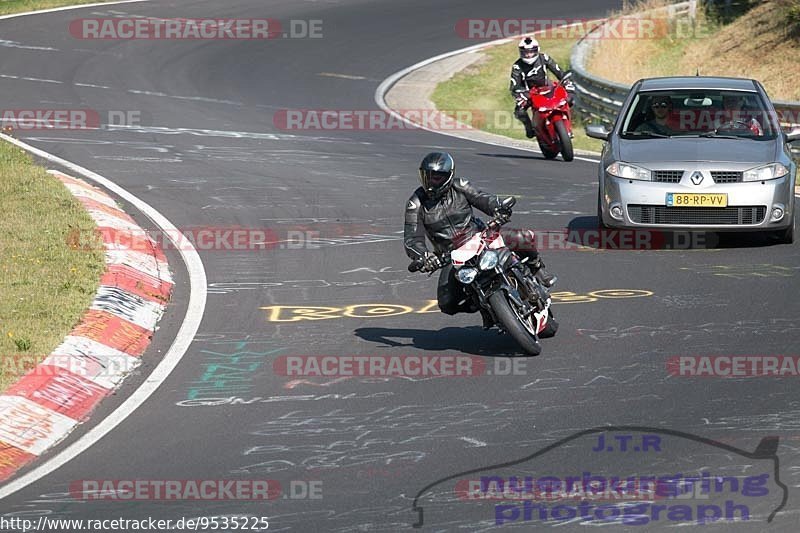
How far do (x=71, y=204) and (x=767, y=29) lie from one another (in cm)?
1858

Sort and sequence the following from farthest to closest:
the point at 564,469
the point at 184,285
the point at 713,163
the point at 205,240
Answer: the point at 205,240, the point at 713,163, the point at 184,285, the point at 564,469

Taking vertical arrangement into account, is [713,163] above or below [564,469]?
above

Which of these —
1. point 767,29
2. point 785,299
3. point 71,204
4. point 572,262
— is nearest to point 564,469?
point 785,299

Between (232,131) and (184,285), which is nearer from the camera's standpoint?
(184,285)

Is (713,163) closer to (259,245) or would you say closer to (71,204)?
(259,245)

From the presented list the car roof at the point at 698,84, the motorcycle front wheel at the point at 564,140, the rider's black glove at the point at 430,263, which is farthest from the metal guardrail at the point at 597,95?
the rider's black glove at the point at 430,263

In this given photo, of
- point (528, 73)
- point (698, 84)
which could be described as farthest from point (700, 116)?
point (528, 73)

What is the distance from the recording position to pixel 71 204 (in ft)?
49.3

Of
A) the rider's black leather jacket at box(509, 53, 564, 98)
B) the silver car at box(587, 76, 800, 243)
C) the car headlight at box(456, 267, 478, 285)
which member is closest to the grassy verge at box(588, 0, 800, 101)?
the rider's black leather jacket at box(509, 53, 564, 98)

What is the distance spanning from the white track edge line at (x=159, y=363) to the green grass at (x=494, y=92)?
27.3 feet

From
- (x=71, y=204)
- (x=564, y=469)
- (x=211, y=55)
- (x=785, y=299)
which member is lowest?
(x=564, y=469)

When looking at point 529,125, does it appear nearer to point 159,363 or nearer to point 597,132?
point 597,132

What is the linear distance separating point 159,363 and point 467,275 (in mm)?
2327

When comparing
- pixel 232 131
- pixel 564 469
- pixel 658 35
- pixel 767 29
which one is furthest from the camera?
pixel 658 35
